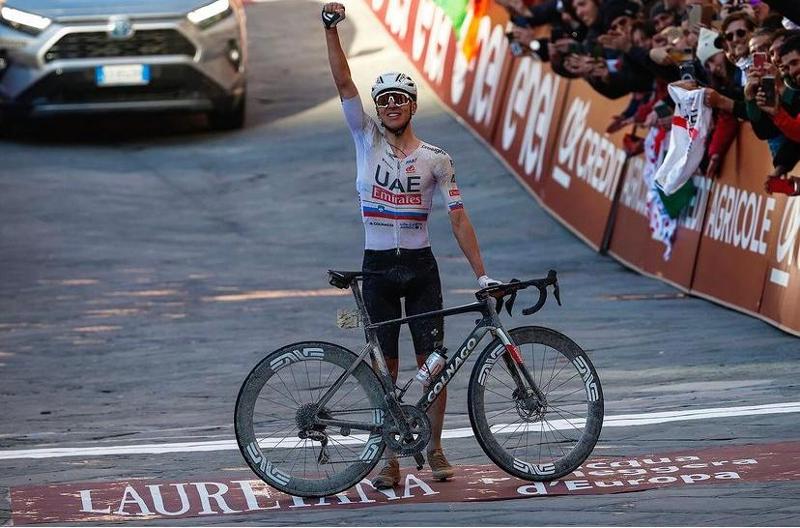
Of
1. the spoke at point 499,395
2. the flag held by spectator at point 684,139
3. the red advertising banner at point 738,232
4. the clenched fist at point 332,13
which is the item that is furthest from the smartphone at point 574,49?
the spoke at point 499,395

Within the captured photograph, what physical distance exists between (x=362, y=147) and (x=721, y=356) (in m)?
4.01

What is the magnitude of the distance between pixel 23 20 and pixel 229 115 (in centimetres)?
288

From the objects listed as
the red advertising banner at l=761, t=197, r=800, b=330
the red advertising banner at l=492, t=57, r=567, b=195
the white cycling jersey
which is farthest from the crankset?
the red advertising banner at l=492, t=57, r=567, b=195

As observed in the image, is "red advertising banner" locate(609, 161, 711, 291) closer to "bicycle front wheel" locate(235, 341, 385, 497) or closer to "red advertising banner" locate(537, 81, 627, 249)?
"red advertising banner" locate(537, 81, 627, 249)

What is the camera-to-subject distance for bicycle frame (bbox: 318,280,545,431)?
8.69m

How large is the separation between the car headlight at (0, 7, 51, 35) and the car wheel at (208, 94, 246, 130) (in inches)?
93.5

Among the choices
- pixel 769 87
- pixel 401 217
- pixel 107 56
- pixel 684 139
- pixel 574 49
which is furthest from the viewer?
pixel 107 56

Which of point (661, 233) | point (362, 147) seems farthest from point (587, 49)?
point (362, 147)

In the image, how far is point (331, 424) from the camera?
28.3 feet

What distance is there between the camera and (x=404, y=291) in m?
9.07

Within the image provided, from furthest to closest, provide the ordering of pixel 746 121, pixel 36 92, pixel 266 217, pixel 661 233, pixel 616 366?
pixel 36 92 < pixel 266 217 < pixel 661 233 < pixel 746 121 < pixel 616 366

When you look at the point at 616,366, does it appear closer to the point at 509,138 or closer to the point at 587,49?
the point at 587,49

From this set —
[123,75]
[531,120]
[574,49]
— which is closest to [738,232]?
[574,49]

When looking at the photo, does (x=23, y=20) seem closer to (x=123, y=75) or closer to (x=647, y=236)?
(x=123, y=75)
